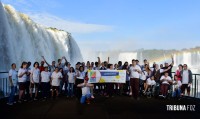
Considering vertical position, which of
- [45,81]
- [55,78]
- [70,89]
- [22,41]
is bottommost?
[70,89]

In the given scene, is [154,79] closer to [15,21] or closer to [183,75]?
[183,75]

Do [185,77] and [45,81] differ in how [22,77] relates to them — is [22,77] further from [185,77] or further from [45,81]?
[185,77]

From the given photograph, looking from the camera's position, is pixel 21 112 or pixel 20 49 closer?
pixel 21 112

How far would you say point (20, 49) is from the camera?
29.3 meters

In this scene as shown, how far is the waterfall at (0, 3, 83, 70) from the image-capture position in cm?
2466

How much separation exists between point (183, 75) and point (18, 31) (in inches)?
713

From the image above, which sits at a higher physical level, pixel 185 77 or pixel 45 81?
pixel 185 77

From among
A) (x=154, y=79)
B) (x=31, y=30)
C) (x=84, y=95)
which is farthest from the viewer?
(x=31, y=30)

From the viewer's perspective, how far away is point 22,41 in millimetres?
30375

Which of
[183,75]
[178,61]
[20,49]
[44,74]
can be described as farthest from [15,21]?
[178,61]

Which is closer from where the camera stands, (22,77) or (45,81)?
(22,77)

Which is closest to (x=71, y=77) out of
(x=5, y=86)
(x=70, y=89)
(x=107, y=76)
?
(x=70, y=89)

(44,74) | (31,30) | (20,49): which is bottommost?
(44,74)

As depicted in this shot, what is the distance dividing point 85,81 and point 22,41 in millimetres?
17792
